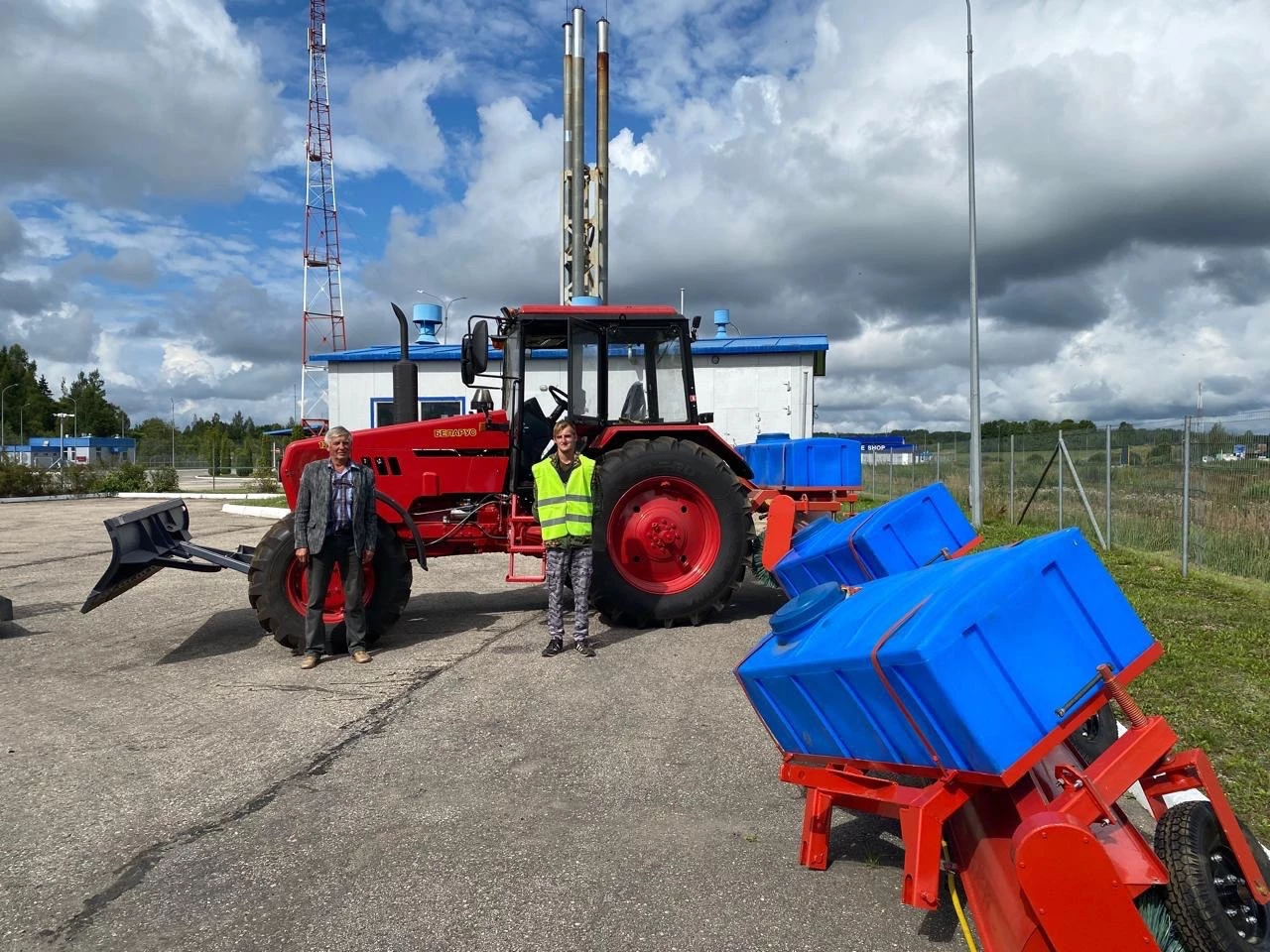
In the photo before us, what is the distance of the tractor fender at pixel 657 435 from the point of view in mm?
7297

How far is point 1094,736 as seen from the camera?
3514mm

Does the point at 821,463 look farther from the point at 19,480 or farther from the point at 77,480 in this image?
the point at 77,480

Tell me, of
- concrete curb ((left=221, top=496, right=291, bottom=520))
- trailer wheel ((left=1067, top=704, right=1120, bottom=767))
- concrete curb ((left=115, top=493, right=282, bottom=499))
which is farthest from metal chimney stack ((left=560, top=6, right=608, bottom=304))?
trailer wheel ((left=1067, top=704, right=1120, bottom=767))

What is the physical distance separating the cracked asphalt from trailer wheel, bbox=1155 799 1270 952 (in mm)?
643

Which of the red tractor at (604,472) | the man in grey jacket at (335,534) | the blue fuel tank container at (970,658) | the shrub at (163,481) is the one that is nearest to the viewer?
the blue fuel tank container at (970,658)

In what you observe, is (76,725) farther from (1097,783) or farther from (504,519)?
(1097,783)

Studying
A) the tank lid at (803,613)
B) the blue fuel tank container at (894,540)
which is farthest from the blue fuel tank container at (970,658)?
the blue fuel tank container at (894,540)

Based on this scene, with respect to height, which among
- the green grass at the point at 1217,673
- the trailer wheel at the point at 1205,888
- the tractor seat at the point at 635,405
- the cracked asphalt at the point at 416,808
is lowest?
the cracked asphalt at the point at 416,808

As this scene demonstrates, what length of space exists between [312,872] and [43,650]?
4772 millimetres

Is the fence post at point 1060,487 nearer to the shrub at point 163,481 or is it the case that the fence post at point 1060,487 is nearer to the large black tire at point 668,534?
the large black tire at point 668,534

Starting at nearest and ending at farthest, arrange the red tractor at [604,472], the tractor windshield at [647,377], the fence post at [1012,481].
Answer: the red tractor at [604,472] < the tractor windshield at [647,377] < the fence post at [1012,481]

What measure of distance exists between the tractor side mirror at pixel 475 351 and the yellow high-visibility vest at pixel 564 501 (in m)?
0.93

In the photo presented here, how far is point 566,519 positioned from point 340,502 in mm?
1550

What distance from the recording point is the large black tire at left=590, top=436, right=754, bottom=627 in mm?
7047
